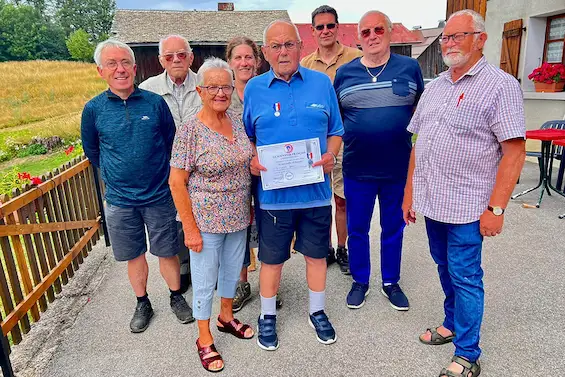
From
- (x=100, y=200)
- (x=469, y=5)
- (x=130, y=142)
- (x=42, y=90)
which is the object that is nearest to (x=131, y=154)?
(x=130, y=142)

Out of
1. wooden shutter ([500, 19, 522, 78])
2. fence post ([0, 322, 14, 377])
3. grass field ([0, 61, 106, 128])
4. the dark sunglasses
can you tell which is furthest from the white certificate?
grass field ([0, 61, 106, 128])

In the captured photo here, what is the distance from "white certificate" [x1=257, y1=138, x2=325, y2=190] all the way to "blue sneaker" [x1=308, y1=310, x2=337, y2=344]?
1051 mm

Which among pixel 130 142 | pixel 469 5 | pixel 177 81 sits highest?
pixel 469 5

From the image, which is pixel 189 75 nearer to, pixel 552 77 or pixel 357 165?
pixel 357 165

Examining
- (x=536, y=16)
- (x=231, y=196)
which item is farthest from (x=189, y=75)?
(x=536, y=16)

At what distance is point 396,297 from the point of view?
3152 millimetres

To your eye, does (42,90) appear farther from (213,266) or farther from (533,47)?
(213,266)

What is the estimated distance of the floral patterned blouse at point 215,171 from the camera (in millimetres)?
2334

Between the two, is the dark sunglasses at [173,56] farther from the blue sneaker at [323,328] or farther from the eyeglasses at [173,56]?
the blue sneaker at [323,328]

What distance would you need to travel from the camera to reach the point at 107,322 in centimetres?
317

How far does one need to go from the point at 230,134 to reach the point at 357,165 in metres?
1.08

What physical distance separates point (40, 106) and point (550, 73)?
1009 inches

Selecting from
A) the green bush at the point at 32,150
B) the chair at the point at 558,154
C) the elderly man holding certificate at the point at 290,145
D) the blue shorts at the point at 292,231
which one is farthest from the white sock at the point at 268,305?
the green bush at the point at 32,150

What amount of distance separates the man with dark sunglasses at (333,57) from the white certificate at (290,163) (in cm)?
121
